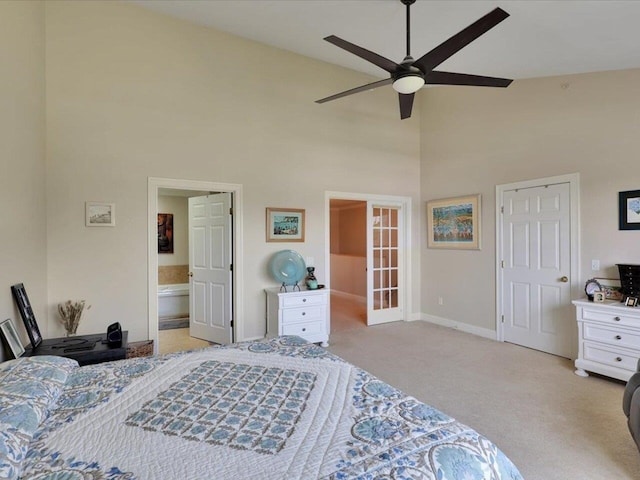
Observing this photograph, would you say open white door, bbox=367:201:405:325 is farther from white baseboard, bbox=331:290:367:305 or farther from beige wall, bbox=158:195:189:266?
beige wall, bbox=158:195:189:266

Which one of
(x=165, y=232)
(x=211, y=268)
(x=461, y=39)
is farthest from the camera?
(x=165, y=232)

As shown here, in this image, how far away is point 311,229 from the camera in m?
4.55

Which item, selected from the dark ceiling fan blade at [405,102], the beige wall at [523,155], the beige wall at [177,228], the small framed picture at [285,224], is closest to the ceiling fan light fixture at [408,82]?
the dark ceiling fan blade at [405,102]

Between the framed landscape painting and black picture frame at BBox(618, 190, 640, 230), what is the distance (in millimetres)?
1529

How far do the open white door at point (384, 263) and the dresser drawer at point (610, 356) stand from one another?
2.58m

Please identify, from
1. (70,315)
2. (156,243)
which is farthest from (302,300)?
(70,315)

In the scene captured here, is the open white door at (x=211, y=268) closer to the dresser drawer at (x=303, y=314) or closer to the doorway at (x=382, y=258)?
the dresser drawer at (x=303, y=314)

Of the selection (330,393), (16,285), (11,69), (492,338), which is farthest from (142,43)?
(492,338)

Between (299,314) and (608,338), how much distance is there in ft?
10.3

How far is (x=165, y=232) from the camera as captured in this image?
6.13 metres

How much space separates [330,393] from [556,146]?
3967 mm

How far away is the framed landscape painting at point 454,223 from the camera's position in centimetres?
461

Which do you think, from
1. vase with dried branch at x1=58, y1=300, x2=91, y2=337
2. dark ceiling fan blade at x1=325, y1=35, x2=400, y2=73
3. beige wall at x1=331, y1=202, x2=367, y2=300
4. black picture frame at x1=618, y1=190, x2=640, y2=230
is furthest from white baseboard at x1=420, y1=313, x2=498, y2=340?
vase with dried branch at x1=58, y1=300, x2=91, y2=337

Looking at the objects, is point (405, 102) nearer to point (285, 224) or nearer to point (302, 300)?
point (285, 224)
